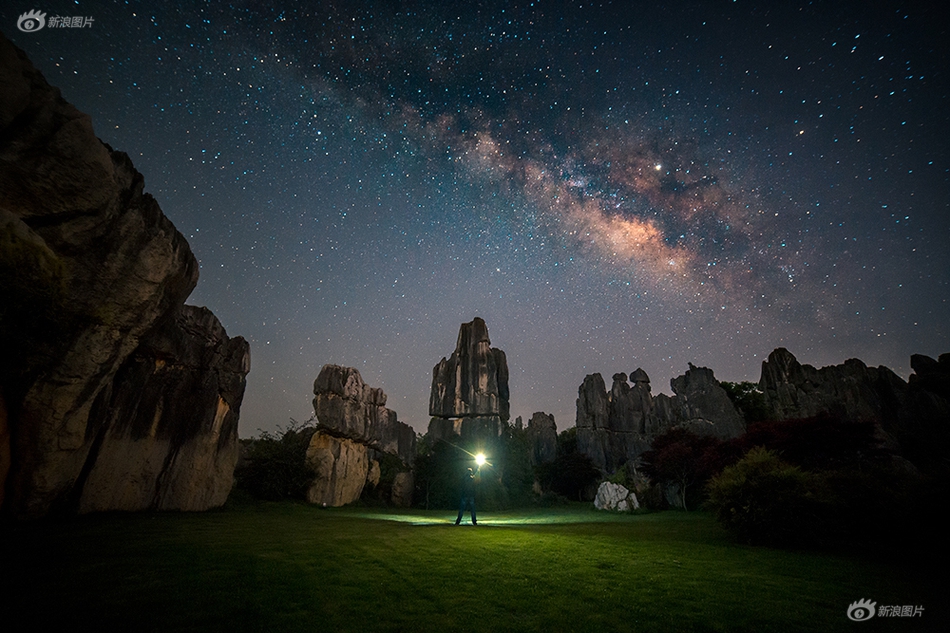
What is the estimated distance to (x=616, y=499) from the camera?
28.9m

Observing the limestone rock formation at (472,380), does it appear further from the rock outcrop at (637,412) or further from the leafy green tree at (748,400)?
the leafy green tree at (748,400)

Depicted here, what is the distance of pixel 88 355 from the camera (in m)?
10.9

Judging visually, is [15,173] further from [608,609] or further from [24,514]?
[608,609]

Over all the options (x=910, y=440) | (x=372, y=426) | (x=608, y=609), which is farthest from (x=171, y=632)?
(x=910, y=440)

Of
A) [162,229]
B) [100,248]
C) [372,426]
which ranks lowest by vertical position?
[372,426]

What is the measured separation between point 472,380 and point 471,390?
118 centimetres

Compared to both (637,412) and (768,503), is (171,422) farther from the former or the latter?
(637,412)

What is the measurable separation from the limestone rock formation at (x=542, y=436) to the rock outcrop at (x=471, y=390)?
109 feet

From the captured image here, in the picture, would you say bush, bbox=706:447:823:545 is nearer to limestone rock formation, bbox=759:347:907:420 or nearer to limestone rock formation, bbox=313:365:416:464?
limestone rock formation, bbox=313:365:416:464

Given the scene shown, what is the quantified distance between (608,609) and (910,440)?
56.0 meters

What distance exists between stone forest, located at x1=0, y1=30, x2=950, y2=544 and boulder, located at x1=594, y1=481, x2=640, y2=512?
23 centimetres

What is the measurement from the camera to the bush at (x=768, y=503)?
10.4 m

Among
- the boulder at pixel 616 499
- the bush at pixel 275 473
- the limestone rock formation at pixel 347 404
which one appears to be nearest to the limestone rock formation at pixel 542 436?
the boulder at pixel 616 499

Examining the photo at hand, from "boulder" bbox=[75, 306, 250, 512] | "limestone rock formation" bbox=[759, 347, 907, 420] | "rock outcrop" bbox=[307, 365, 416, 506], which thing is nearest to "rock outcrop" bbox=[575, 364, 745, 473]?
"limestone rock formation" bbox=[759, 347, 907, 420]
